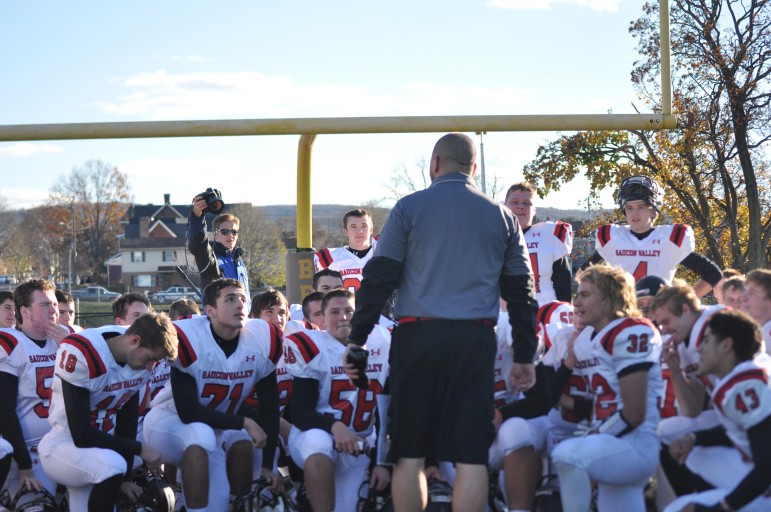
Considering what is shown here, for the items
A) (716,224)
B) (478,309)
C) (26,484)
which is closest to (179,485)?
(26,484)

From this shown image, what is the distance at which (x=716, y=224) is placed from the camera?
20672 millimetres

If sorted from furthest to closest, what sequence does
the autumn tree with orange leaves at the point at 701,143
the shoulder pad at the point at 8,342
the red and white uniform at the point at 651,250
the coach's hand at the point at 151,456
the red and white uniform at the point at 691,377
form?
1. the autumn tree with orange leaves at the point at 701,143
2. the red and white uniform at the point at 651,250
3. the shoulder pad at the point at 8,342
4. the coach's hand at the point at 151,456
5. the red and white uniform at the point at 691,377

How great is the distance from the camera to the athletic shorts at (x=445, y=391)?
4121mm

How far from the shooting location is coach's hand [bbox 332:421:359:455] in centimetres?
493

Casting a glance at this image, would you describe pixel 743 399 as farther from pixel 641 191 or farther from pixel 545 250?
pixel 545 250

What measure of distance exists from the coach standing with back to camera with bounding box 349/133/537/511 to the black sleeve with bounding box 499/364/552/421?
0.52 m

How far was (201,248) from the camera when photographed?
23.1 ft

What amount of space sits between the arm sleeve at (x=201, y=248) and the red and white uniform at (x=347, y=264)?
86cm

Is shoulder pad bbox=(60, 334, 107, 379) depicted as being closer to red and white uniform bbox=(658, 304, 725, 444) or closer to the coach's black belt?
the coach's black belt

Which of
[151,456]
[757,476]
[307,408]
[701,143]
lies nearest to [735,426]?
[757,476]

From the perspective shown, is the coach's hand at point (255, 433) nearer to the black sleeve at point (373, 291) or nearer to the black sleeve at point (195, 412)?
the black sleeve at point (195, 412)

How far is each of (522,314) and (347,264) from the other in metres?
3.25

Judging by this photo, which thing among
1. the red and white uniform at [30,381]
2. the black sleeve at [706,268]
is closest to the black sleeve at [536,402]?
the black sleeve at [706,268]

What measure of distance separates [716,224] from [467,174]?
57.8 feet
